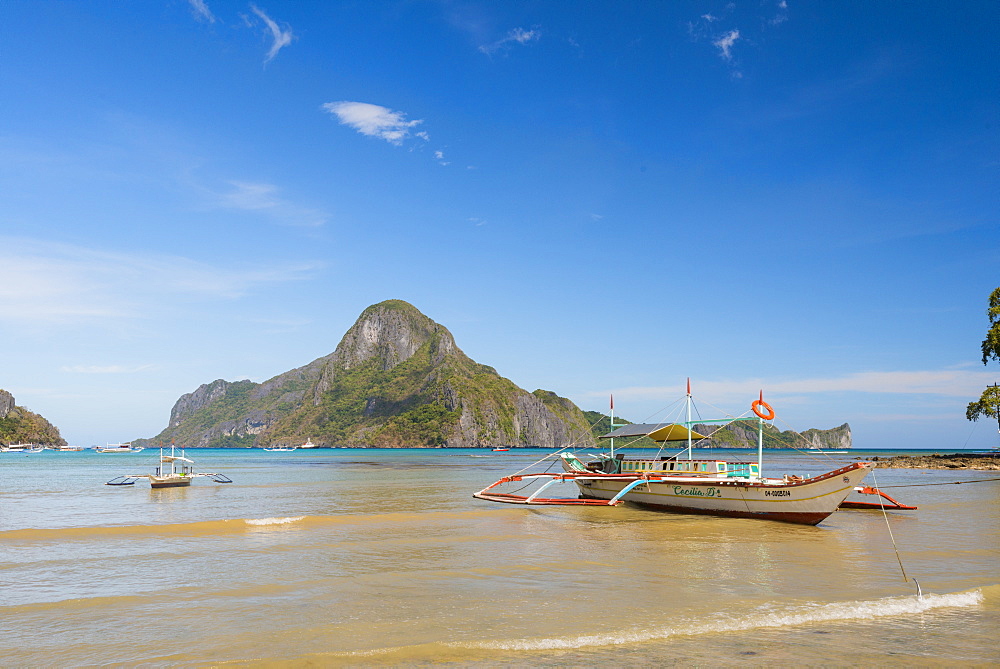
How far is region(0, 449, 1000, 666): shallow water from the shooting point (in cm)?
838

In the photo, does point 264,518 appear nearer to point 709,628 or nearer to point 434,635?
point 434,635

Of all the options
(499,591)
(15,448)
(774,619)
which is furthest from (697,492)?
(15,448)

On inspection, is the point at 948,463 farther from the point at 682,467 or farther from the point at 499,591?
the point at 499,591

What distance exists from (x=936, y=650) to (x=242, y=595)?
1099cm

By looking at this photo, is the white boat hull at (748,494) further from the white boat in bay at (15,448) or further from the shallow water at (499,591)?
the white boat in bay at (15,448)

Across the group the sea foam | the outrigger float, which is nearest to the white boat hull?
the outrigger float

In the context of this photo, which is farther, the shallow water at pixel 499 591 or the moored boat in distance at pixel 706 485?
the moored boat in distance at pixel 706 485

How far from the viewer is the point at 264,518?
24859mm

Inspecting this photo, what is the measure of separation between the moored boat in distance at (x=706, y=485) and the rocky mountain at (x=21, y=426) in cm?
18263

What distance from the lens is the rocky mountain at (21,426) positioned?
164 m

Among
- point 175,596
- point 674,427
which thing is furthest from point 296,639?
point 674,427

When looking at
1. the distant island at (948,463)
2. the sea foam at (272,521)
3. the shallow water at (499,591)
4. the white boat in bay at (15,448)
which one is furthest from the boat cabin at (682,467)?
the white boat in bay at (15,448)

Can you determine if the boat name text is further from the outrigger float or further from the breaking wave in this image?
the breaking wave

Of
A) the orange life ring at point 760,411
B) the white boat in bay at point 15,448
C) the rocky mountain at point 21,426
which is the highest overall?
the orange life ring at point 760,411
